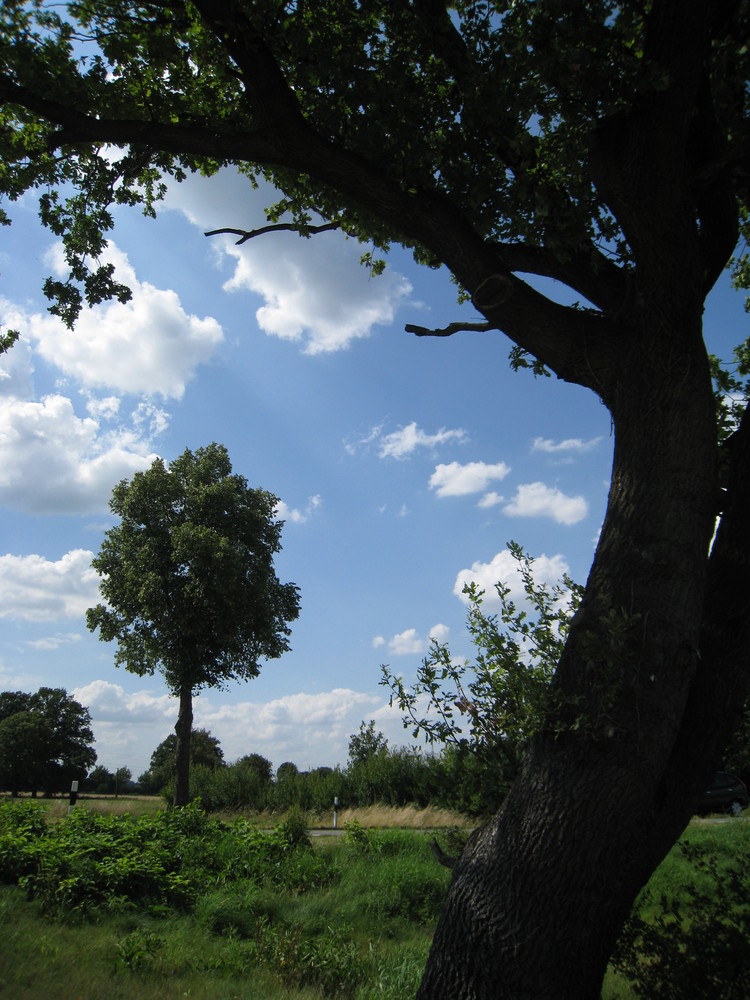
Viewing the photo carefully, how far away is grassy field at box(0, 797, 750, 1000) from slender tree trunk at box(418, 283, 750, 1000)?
5.25 ft

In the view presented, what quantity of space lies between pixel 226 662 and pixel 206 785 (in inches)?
202

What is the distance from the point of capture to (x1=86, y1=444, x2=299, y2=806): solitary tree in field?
24250 millimetres

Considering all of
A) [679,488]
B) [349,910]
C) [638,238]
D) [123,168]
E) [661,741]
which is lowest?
[349,910]

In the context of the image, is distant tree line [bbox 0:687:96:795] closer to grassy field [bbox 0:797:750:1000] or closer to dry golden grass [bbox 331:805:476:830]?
dry golden grass [bbox 331:805:476:830]

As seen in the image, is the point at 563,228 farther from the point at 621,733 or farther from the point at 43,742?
the point at 43,742

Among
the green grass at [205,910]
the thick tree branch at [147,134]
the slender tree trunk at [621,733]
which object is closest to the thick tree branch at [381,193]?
the thick tree branch at [147,134]

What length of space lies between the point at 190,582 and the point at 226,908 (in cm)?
1704

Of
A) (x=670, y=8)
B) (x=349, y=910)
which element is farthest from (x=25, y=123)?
(x=349, y=910)

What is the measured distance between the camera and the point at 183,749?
2369 centimetres

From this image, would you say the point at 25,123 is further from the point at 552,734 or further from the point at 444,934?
the point at 444,934

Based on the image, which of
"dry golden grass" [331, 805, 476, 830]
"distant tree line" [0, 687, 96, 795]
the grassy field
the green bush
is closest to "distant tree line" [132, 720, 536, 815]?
"dry golden grass" [331, 805, 476, 830]

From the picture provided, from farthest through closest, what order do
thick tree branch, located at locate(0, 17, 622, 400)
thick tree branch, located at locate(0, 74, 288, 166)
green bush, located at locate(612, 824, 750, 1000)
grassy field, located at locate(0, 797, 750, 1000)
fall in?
1. grassy field, located at locate(0, 797, 750, 1000)
2. thick tree branch, located at locate(0, 74, 288, 166)
3. thick tree branch, located at locate(0, 17, 622, 400)
4. green bush, located at locate(612, 824, 750, 1000)

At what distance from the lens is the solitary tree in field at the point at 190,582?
79.6ft

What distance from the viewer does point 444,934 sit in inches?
143
